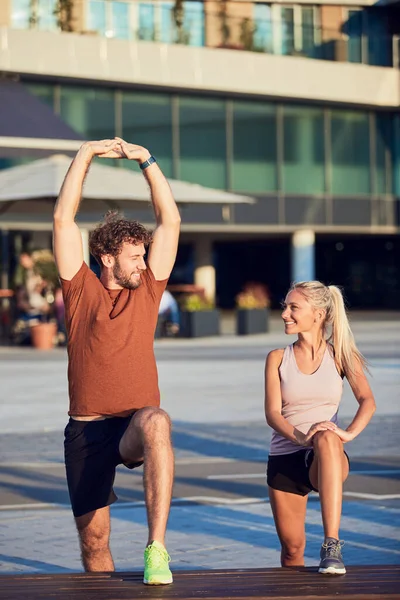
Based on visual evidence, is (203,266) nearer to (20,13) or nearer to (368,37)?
(368,37)

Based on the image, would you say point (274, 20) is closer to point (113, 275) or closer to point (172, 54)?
point (172, 54)

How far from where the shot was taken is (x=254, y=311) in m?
28.0

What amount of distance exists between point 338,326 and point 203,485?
3.84 metres

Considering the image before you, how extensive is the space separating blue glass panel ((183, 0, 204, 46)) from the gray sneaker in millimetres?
32313

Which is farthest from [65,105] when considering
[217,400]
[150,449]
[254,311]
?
[150,449]

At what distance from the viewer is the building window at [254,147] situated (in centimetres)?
3844

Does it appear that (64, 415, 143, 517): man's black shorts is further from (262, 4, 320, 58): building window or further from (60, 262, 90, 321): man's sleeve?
(262, 4, 320, 58): building window

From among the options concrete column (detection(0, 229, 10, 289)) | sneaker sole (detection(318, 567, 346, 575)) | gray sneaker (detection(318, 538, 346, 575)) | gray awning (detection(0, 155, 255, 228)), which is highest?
gray awning (detection(0, 155, 255, 228))

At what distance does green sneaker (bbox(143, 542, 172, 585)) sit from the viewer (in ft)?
14.7

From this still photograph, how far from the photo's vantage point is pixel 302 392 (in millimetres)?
5629

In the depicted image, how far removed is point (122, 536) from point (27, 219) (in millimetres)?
27171

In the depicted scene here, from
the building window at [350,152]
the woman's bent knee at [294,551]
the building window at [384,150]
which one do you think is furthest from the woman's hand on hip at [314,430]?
the building window at [384,150]

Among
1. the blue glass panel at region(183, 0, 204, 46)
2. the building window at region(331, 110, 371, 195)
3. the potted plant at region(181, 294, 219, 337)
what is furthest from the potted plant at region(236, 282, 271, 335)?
the building window at region(331, 110, 371, 195)

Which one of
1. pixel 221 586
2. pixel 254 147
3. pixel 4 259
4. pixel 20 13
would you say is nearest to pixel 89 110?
pixel 20 13
